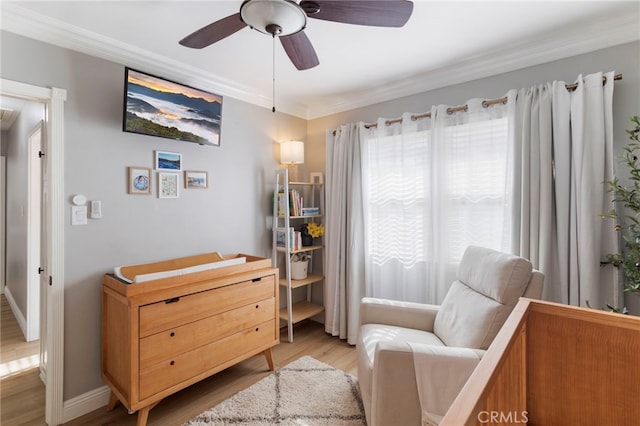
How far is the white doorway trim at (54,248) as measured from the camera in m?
1.92

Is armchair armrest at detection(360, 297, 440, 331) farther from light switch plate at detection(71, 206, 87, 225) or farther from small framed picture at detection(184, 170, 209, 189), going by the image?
light switch plate at detection(71, 206, 87, 225)

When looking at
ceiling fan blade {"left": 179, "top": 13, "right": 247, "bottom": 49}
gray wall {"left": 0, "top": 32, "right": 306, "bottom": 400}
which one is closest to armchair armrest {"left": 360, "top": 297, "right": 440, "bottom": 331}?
gray wall {"left": 0, "top": 32, "right": 306, "bottom": 400}

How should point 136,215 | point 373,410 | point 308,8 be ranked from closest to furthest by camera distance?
point 308,8 → point 373,410 → point 136,215

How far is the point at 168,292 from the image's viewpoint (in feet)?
6.28

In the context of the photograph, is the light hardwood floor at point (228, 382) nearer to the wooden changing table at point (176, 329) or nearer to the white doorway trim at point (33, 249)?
the wooden changing table at point (176, 329)

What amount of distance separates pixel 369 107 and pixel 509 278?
2122 millimetres

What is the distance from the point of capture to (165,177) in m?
2.44

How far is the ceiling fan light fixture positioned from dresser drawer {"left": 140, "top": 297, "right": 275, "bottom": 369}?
1.79 m

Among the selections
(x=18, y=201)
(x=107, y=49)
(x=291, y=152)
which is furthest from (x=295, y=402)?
(x=18, y=201)

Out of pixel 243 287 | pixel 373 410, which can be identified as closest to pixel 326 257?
pixel 243 287

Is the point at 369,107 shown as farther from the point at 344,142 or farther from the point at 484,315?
the point at 484,315

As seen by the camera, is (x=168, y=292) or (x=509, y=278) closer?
(x=509, y=278)

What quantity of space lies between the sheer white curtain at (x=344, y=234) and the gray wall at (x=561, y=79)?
370 mm

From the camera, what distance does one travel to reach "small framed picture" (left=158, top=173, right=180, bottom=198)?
2406 millimetres
